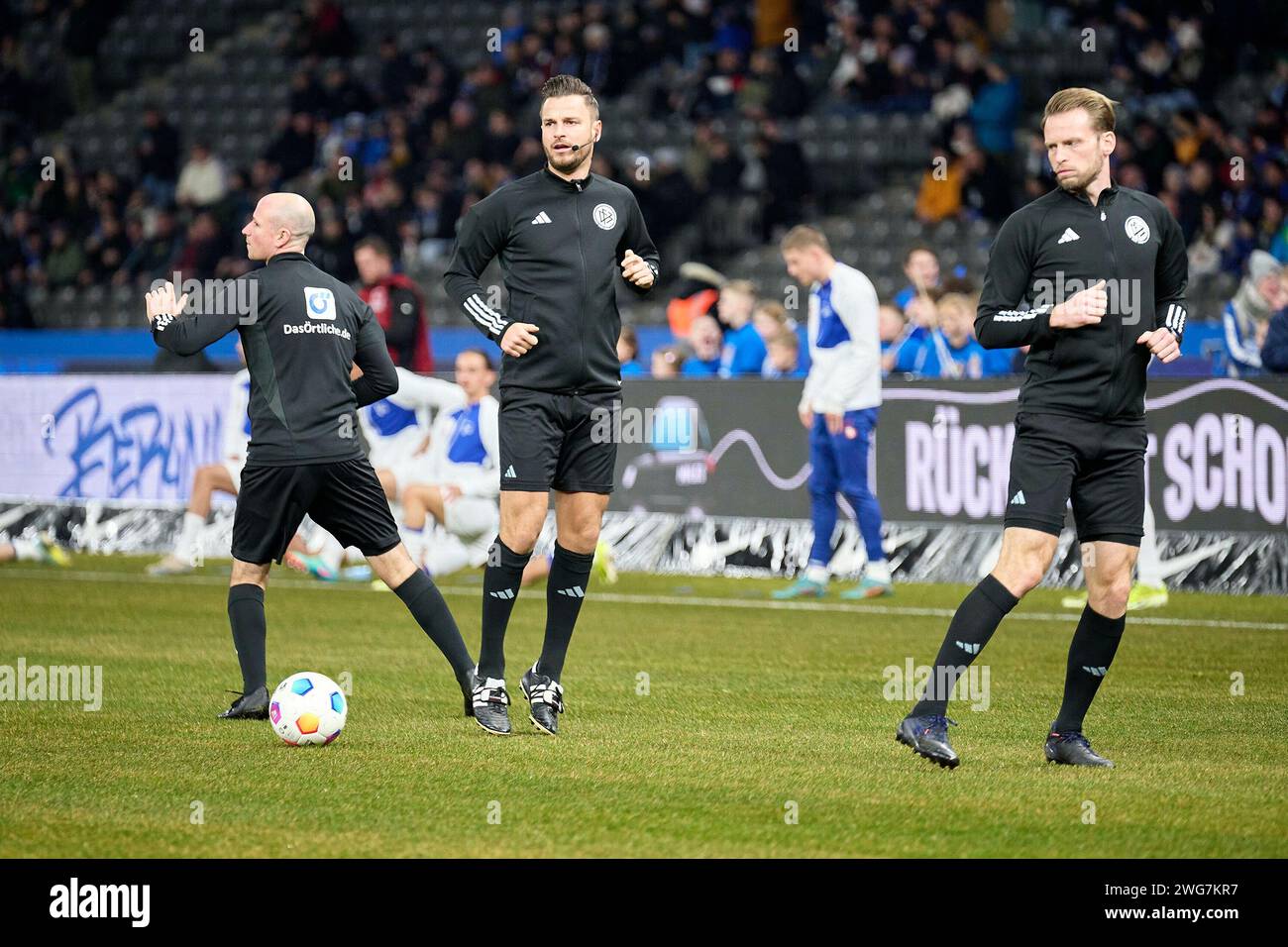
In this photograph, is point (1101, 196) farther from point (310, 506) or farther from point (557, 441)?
point (310, 506)

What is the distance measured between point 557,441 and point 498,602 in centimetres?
70

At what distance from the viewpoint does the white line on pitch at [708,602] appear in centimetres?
1199

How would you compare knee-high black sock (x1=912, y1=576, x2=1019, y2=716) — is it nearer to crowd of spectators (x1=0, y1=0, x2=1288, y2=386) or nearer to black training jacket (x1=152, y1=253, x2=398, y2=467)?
black training jacket (x1=152, y1=253, x2=398, y2=467)

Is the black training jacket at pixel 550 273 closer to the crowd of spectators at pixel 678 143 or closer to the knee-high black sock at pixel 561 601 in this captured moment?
the knee-high black sock at pixel 561 601

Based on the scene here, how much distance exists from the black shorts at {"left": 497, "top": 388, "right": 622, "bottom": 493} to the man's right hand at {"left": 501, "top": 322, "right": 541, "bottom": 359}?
0.20 meters

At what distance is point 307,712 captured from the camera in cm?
743

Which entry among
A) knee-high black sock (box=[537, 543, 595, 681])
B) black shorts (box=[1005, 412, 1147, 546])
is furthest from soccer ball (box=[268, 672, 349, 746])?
black shorts (box=[1005, 412, 1147, 546])

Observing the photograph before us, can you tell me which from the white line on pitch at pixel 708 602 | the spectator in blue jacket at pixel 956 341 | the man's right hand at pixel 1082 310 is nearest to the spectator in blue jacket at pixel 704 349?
the spectator in blue jacket at pixel 956 341

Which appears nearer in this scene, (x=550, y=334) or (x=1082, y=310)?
(x=1082, y=310)

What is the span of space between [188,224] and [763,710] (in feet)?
65.1

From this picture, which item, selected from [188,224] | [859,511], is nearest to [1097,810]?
[859,511]

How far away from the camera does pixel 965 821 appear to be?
6020 mm

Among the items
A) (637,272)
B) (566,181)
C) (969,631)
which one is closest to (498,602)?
(637,272)

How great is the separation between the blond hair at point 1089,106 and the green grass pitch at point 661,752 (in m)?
2.28
